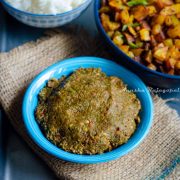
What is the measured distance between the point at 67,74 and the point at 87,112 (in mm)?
271

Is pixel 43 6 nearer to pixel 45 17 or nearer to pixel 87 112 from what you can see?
pixel 45 17

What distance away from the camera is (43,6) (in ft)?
5.81

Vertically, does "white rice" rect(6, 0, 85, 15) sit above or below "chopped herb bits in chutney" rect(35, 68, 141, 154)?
above

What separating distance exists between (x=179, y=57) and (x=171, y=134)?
0.35 meters

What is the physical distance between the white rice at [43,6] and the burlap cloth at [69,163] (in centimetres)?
18

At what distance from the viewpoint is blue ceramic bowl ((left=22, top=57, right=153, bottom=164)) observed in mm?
1462

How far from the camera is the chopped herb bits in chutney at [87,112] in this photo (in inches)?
59.1

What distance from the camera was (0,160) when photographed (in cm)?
160

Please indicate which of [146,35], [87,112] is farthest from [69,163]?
[146,35]

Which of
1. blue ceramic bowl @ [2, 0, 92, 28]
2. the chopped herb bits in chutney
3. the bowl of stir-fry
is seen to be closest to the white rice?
blue ceramic bowl @ [2, 0, 92, 28]

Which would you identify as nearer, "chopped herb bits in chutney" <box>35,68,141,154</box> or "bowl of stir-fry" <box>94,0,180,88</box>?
"chopped herb bits in chutney" <box>35,68,141,154</box>

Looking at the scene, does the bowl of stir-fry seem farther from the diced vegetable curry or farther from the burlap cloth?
the burlap cloth

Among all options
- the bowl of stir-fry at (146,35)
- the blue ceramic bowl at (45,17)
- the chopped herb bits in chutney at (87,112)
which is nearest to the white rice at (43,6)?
the blue ceramic bowl at (45,17)

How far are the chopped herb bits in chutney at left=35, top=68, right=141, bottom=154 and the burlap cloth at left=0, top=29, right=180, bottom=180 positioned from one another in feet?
0.33
